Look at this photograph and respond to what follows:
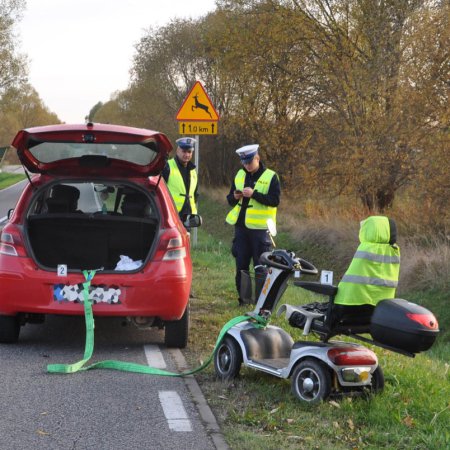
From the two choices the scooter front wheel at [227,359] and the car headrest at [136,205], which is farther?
the car headrest at [136,205]

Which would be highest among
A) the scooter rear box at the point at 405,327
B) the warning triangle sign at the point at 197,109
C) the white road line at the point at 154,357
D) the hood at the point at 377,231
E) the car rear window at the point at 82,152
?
the warning triangle sign at the point at 197,109

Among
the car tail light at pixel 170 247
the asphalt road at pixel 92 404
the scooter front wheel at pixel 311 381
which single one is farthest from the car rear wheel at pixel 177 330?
the scooter front wheel at pixel 311 381

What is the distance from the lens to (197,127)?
13773 millimetres

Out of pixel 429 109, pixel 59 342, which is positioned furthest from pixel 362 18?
pixel 59 342

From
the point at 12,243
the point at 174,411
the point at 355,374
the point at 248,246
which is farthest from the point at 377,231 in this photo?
the point at 248,246

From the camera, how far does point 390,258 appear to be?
508cm

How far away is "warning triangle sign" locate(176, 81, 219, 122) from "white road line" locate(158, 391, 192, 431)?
8.56 meters

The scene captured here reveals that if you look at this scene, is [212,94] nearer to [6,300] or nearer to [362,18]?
[362,18]

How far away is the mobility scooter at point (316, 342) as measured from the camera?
15.4 ft

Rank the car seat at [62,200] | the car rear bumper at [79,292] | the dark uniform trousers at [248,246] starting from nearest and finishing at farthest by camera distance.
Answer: the car rear bumper at [79,292], the car seat at [62,200], the dark uniform trousers at [248,246]

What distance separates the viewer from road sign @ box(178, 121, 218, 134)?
13.7 m

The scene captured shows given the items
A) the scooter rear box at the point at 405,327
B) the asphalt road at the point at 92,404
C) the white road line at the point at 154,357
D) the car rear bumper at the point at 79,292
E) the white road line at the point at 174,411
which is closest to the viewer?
the asphalt road at the point at 92,404

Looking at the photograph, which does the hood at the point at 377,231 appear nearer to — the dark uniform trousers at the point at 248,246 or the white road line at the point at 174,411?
the white road line at the point at 174,411

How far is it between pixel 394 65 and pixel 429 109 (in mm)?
3265
